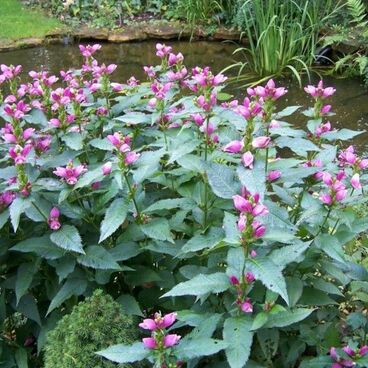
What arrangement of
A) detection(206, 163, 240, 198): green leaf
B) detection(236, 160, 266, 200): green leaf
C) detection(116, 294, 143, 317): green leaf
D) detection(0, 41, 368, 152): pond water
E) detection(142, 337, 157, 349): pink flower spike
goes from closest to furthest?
detection(142, 337, 157, 349): pink flower spike
detection(236, 160, 266, 200): green leaf
detection(206, 163, 240, 198): green leaf
detection(116, 294, 143, 317): green leaf
detection(0, 41, 368, 152): pond water

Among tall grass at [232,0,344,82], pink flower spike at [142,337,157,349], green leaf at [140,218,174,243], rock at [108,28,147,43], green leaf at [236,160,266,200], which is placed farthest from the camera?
rock at [108,28,147,43]

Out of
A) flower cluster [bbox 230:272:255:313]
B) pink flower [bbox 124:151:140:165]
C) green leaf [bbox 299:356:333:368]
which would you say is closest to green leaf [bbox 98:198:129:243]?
pink flower [bbox 124:151:140:165]

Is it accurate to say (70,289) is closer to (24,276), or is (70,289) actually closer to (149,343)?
(24,276)

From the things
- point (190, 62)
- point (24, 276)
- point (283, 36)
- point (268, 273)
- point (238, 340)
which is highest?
point (268, 273)

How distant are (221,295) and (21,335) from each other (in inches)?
29.6

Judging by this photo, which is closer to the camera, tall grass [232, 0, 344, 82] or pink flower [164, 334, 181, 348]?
pink flower [164, 334, 181, 348]

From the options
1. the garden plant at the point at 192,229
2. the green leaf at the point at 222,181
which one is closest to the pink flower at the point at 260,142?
the garden plant at the point at 192,229

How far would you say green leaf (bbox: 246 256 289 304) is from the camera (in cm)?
125

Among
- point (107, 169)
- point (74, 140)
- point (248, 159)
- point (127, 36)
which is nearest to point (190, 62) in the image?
point (127, 36)

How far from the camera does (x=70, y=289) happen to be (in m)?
1.65

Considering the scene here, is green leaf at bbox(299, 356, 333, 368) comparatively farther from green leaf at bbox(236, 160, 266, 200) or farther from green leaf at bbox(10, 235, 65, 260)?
green leaf at bbox(10, 235, 65, 260)

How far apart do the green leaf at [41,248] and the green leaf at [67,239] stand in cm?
7

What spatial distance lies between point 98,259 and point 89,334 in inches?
8.8

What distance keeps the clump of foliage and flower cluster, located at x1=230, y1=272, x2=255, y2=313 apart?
33 centimetres
